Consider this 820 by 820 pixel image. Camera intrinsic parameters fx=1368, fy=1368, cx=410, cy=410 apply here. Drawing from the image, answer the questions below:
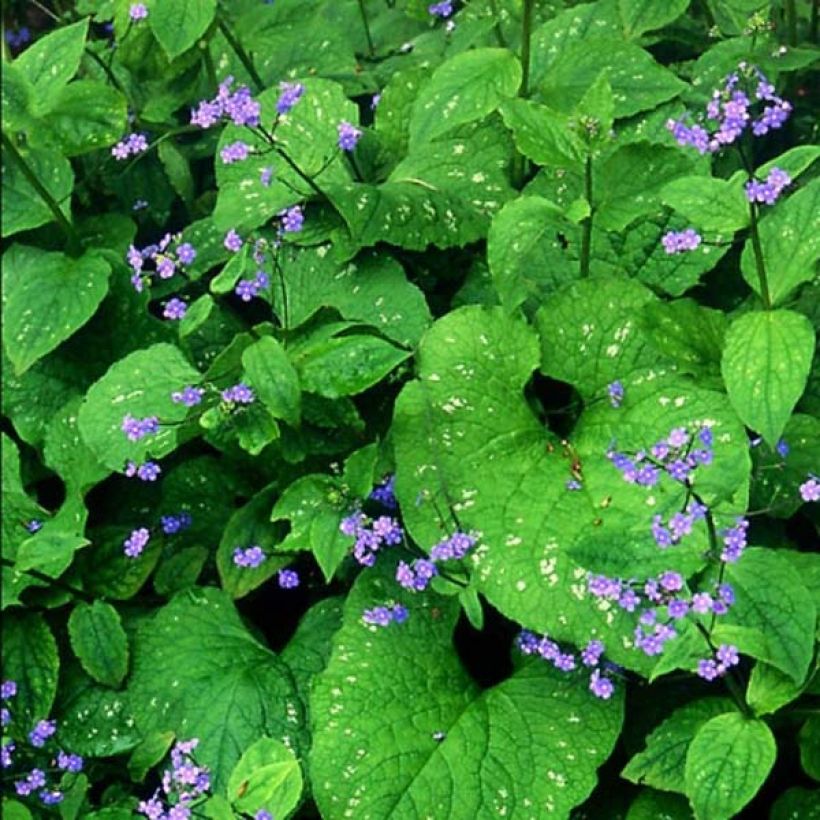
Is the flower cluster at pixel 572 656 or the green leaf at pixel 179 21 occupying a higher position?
the green leaf at pixel 179 21

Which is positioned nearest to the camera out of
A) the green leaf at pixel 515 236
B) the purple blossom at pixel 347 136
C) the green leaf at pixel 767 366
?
the green leaf at pixel 767 366

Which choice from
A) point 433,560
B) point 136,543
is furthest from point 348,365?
point 136,543

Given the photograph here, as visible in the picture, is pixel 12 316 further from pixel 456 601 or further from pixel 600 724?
pixel 600 724

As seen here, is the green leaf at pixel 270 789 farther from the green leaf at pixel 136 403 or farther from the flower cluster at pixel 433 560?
the green leaf at pixel 136 403

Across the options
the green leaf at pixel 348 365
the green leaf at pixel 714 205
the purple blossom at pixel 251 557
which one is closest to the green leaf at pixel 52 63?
the green leaf at pixel 348 365

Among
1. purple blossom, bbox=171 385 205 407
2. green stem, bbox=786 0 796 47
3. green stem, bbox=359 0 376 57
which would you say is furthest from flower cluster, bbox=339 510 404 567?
green stem, bbox=359 0 376 57

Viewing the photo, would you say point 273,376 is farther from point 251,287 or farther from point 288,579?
point 288,579
